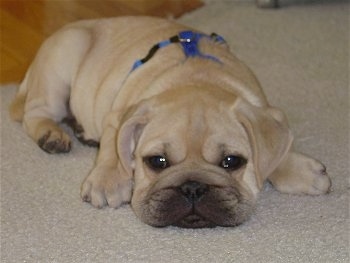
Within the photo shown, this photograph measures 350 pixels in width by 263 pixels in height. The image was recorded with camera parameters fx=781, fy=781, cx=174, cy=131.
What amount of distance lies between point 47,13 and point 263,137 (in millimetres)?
2553

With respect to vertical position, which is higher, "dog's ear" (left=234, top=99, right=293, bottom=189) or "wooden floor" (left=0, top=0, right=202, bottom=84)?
"dog's ear" (left=234, top=99, right=293, bottom=189)

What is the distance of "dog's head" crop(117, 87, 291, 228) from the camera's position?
246 centimetres

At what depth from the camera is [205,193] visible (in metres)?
2.44

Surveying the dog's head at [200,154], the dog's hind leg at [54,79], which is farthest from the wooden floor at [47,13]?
the dog's head at [200,154]

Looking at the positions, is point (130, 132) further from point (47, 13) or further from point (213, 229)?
point (47, 13)

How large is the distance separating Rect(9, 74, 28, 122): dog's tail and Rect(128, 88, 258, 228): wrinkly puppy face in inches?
39.4

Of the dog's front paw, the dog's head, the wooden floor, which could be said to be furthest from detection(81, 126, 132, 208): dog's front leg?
the wooden floor

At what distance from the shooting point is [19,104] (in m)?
3.44

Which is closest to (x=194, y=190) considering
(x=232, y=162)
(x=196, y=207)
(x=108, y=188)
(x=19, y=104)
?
(x=196, y=207)

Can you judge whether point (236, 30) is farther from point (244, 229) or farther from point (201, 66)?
point (244, 229)

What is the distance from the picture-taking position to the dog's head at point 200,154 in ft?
8.07

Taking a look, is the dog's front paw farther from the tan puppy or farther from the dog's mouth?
the dog's mouth

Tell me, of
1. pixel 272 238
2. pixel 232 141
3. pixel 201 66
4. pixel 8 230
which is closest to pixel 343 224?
pixel 272 238

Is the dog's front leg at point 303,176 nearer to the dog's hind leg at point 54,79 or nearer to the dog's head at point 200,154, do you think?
the dog's head at point 200,154
